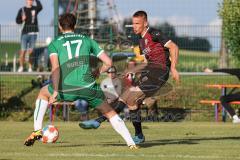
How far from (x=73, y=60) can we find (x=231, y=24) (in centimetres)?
1384

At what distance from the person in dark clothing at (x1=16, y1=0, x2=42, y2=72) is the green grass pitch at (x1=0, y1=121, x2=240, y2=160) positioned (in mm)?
6374

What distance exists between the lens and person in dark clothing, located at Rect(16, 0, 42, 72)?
81.9 feet

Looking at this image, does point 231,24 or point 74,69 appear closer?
point 74,69

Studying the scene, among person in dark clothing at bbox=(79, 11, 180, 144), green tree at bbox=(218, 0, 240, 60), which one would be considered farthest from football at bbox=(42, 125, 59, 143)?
green tree at bbox=(218, 0, 240, 60)

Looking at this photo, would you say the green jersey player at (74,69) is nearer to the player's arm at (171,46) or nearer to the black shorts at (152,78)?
the player's arm at (171,46)

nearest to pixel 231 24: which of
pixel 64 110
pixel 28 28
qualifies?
pixel 64 110

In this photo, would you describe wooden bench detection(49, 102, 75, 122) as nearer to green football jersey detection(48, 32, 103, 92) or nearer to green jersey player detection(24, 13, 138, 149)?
green jersey player detection(24, 13, 138, 149)

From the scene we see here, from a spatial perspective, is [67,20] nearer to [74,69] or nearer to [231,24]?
[74,69]

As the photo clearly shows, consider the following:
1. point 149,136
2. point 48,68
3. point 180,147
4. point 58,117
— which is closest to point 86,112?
point 58,117

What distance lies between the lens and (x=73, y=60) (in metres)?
12.5

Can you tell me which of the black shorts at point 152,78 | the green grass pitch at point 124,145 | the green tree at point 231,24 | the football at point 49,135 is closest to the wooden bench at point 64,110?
the green grass pitch at point 124,145

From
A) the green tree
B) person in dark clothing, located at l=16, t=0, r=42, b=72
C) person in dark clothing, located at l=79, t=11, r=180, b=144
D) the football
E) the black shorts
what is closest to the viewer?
the football

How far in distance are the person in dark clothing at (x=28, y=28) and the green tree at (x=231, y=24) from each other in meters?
5.50

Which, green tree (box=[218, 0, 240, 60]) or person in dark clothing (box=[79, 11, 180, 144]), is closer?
person in dark clothing (box=[79, 11, 180, 144])
